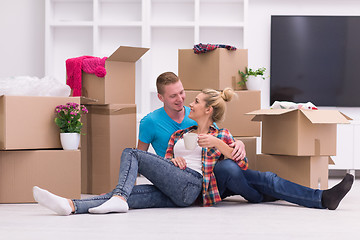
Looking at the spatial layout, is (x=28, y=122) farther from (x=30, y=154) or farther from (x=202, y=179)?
(x=202, y=179)

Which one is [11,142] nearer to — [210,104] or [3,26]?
[210,104]

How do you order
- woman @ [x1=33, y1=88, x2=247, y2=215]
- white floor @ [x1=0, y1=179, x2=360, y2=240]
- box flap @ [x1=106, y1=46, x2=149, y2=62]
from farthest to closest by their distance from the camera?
box flap @ [x1=106, y1=46, x2=149, y2=62], woman @ [x1=33, y1=88, x2=247, y2=215], white floor @ [x1=0, y1=179, x2=360, y2=240]

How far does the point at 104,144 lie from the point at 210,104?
0.82 meters

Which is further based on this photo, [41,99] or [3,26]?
[3,26]

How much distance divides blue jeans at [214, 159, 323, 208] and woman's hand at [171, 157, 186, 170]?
167 mm

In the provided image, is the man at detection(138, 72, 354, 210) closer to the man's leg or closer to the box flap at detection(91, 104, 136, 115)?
the man's leg

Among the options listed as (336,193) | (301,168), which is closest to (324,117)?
(301,168)

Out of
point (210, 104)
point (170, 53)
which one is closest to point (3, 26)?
point (170, 53)

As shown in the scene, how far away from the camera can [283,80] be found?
14.9ft

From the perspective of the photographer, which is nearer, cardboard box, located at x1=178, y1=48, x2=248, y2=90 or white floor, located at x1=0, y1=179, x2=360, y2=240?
white floor, located at x1=0, y1=179, x2=360, y2=240

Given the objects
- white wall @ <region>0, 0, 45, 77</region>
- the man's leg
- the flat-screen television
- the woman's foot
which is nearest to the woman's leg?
the man's leg

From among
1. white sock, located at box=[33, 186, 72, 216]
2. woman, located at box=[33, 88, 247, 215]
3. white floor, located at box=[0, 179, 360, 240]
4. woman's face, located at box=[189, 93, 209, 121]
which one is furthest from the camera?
woman's face, located at box=[189, 93, 209, 121]

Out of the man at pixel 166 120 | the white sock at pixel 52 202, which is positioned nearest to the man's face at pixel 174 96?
the man at pixel 166 120

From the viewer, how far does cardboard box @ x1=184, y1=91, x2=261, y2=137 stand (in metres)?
3.27
